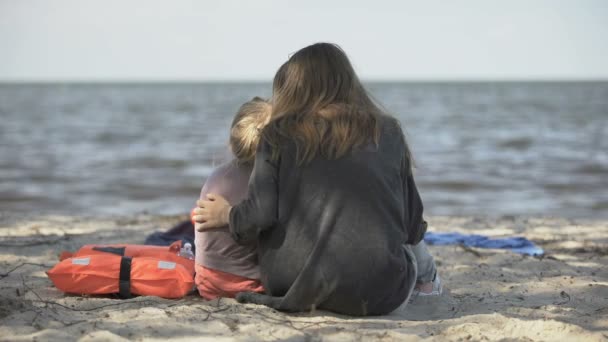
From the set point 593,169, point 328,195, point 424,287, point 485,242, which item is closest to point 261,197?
point 328,195

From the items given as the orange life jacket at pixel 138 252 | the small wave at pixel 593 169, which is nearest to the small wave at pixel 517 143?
the small wave at pixel 593 169

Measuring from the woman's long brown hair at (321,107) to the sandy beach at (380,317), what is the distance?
0.75m

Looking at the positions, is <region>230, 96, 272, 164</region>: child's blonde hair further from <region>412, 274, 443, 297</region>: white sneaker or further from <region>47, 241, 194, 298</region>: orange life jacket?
<region>412, 274, 443, 297</region>: white sneaker

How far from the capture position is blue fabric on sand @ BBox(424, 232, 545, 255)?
511cm

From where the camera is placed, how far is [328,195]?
2.97 meters

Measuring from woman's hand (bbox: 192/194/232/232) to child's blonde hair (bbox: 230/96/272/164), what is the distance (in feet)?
0.77

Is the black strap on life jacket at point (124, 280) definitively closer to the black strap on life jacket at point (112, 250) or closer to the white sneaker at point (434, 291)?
the black strap on life jacket at point (112, 250)

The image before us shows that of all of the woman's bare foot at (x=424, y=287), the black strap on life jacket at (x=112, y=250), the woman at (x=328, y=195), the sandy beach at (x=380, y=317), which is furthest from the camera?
the black strap on life jacket at (x=112, y=250)

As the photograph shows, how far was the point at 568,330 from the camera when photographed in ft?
9.36

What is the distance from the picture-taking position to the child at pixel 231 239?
3.30 meters

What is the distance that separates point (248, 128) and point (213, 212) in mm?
435

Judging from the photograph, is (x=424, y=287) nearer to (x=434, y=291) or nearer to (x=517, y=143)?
(x=434, y=291)

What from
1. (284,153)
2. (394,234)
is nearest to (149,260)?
(284,153)

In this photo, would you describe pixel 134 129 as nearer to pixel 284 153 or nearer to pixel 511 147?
pixel 511 147
